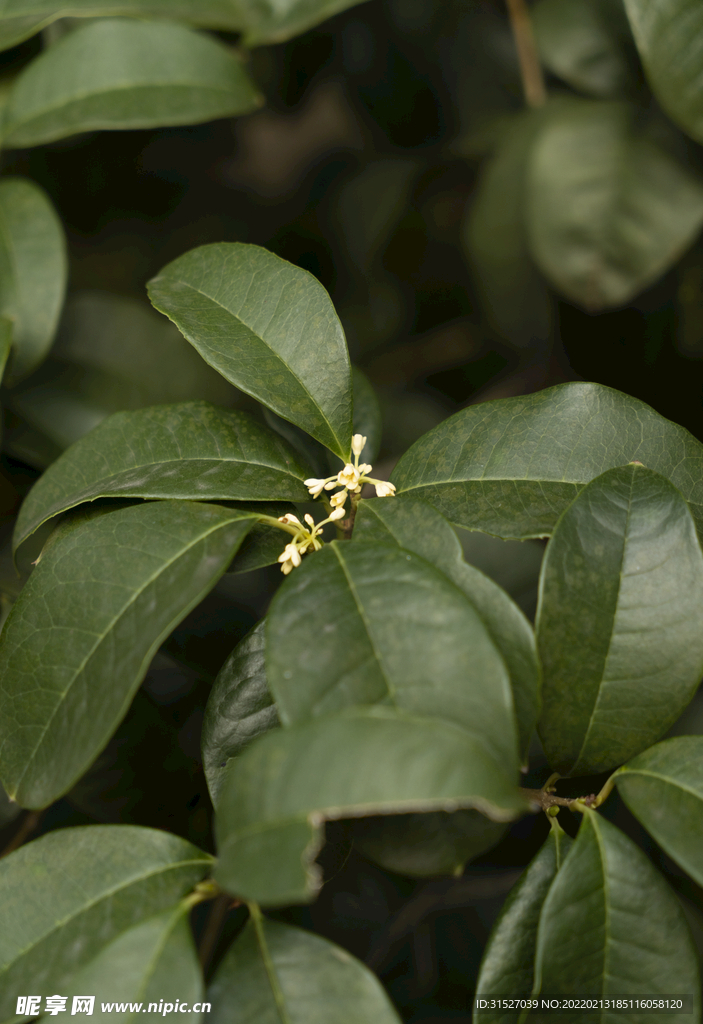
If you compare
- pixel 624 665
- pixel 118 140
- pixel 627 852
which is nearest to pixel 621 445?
pixel 624 665

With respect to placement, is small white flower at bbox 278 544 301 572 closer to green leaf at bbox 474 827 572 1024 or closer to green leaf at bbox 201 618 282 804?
green leaf at bbox 201 618 282 804

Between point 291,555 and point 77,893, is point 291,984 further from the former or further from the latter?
point 291,555

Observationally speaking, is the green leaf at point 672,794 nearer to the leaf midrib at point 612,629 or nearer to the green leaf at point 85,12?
the leaf midrib at point 612,629

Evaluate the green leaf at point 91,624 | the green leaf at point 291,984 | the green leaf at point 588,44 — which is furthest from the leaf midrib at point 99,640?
the green leaf at point 588,44

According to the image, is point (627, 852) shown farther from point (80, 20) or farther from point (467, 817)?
point (80, 20)

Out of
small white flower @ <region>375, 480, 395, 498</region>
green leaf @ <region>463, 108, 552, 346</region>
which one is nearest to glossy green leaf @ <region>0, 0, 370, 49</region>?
green leaf @ <region>463, 108, 552, 346</region>
